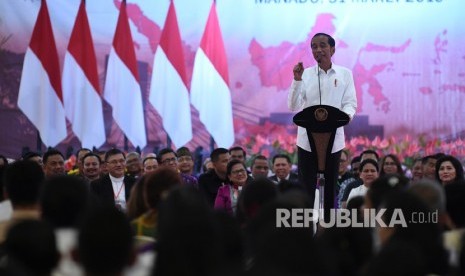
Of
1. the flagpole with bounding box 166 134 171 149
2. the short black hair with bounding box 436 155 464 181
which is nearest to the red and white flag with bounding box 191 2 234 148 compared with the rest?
the flagpole with bounding box 166 134 171 149

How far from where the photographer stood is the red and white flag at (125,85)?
11.3 metres

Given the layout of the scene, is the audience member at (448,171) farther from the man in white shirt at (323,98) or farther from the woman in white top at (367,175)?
the man in white shirt at (323,98)

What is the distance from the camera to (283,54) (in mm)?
11500

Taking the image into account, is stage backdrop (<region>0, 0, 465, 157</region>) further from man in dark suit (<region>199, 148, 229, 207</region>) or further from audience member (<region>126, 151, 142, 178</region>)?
man in dark suit (<region>199, 148, 229, 207</region>)

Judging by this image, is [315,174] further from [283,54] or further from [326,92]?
[283,54]

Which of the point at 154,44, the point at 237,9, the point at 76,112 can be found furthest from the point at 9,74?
the point at 237,9

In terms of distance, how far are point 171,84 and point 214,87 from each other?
50 cm

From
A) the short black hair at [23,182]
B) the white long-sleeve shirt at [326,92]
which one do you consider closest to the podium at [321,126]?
the white long-sleeve shirt at [326,92]

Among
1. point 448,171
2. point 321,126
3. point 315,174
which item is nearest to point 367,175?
point 448,171

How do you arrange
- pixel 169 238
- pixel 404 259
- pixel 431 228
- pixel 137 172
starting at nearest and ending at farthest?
pixel 169 238, pixel 404 259, pixel 431 228, pixel 137 172

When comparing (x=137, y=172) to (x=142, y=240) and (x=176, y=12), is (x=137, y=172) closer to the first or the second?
(x=176, y=12)

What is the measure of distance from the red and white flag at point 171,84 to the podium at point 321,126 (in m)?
4.85

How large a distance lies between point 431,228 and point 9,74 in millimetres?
8925

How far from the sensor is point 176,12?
11617mm
